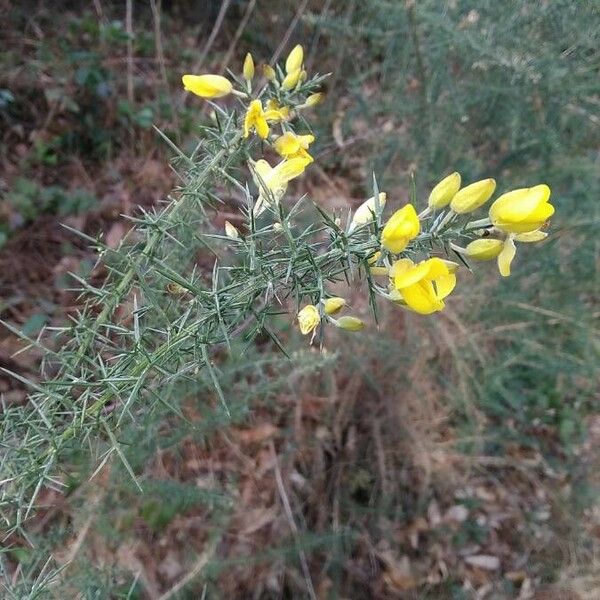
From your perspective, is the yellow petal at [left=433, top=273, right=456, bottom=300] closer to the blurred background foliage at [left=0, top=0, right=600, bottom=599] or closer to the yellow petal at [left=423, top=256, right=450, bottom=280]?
the yellow petal at [left=423, top=256, right=450, bottom=280]

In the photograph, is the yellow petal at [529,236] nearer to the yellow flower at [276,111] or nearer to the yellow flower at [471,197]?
the yellow flower at [471,197]

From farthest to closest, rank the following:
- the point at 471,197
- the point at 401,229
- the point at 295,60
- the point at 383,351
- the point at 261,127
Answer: the point at 383,351 → the point at 295,60 → the point at 261,127 → the point at 471,197 → the point at 401,229

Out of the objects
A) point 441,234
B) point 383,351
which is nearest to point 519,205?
point 441,234

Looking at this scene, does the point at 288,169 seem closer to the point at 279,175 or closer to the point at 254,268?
the point at 279,175

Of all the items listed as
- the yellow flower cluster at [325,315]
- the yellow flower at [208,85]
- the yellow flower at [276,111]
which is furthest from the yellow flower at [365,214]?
the yellow flower at [208,85]

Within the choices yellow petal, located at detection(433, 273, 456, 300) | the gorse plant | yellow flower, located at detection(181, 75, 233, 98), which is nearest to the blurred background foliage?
the gorse plant

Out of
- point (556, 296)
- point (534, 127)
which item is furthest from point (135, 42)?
point (556, 296)
